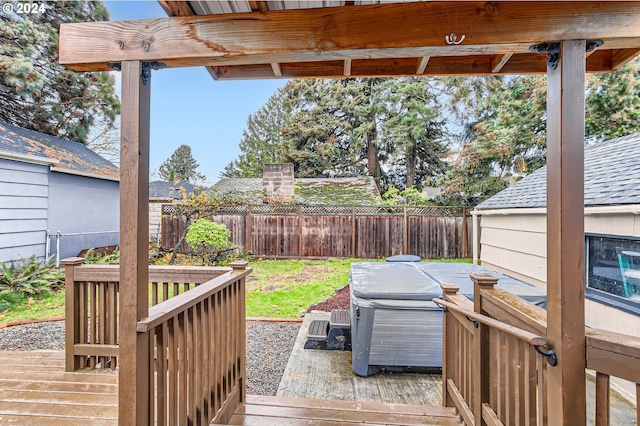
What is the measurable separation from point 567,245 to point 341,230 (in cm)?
817

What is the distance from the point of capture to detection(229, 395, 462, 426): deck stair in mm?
2061

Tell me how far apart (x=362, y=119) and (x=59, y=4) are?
1297 cm

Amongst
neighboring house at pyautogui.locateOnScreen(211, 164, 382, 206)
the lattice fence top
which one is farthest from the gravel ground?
neighboring house at pyautogui.locateOnScreen(211, 164, 382, 206)

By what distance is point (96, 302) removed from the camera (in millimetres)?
2619

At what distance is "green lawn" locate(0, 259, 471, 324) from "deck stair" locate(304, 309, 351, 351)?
105 cm

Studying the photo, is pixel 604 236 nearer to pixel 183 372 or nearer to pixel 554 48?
pixel 554 48

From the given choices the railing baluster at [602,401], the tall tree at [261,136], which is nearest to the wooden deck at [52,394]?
the railing baluster at [602,401]

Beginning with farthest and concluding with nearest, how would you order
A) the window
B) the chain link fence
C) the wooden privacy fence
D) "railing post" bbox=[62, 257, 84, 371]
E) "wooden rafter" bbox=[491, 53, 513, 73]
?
the wooden privacy fence
the chain link fence
the window
"railing post" bbox=[62, 257, 84, 371]
"wooden rafter" bbox=[491, 53, 513, 73]

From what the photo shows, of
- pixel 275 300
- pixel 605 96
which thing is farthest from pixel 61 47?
pixel 605 96

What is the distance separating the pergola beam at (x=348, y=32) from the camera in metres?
1.34

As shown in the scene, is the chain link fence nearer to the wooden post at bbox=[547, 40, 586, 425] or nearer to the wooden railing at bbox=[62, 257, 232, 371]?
the wooden railing at bbox=[62, 257, 232, 371]

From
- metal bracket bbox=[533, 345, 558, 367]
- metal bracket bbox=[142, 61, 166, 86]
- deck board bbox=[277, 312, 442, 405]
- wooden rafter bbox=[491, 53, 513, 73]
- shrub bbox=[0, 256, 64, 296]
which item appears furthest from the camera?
shrub bbox=[0, 256, 64, 296]

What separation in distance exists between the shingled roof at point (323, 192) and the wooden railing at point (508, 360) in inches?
305

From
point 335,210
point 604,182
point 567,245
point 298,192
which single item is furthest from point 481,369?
point 298,192
